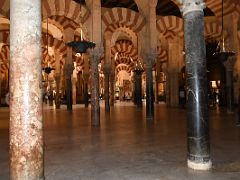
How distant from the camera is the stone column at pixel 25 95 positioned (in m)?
1.84

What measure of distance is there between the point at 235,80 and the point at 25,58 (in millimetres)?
10426

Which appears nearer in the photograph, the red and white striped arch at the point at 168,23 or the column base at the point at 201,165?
the column base at the point at 201,165

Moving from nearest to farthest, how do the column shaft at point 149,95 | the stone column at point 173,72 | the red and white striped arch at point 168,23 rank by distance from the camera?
1. the column shaft at point 149,95
2. the red and white striped arch at point 168,23
3. the stone column at point 173,72

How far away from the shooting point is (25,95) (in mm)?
1867

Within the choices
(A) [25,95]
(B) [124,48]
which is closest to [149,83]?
(A) [25,95]

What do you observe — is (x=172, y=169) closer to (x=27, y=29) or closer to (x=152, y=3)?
(x=27, y=29)

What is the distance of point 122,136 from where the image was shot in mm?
4262

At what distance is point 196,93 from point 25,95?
150 cm

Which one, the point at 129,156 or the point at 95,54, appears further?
the point at 95,54

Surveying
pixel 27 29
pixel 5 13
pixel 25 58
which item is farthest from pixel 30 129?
pixel 5 13

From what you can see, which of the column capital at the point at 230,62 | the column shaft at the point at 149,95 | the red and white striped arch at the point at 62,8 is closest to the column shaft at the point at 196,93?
the column shaft at the point at 149,95

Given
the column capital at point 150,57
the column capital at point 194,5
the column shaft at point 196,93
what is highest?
the column capital at point 150,57

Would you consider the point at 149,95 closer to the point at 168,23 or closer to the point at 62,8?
the point at 62,8

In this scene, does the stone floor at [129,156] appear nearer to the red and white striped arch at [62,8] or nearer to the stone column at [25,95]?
the stone column at [25,95]
